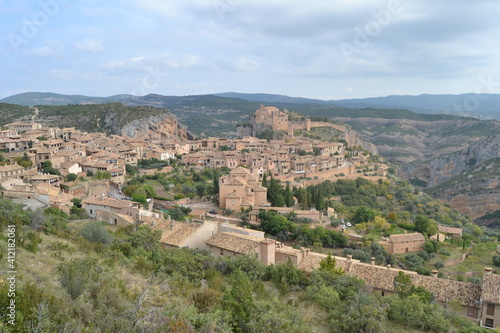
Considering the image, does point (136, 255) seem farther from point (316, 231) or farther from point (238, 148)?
point (238, 148)

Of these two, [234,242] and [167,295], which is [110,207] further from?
[167,295]

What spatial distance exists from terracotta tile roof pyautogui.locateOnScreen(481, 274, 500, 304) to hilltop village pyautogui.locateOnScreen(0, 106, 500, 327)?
4cm

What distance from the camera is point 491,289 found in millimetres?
16453

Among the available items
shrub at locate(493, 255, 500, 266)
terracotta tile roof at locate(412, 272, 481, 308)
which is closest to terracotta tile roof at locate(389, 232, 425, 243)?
shrub at locate(493, 255, 500, 266)

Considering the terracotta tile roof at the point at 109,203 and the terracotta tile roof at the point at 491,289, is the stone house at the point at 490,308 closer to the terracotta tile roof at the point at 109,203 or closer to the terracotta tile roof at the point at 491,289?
the terracotta tile roof at the point at 491,289

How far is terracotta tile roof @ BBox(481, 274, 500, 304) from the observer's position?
15828mm

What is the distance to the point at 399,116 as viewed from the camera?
158625 mm

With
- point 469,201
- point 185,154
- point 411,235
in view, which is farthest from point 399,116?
point 411,235

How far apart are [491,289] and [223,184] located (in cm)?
2078

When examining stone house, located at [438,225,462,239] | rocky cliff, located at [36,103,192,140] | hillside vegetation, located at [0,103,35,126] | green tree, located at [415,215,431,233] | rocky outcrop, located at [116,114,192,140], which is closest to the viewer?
green tree, located at [415,215,431,233]

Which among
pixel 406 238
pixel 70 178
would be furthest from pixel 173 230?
pixel 406 238

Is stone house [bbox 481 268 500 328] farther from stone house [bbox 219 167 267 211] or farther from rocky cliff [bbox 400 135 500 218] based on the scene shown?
rocky cliff [bbox 400 135 500 218]

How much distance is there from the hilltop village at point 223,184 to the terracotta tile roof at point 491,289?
37 millimetres

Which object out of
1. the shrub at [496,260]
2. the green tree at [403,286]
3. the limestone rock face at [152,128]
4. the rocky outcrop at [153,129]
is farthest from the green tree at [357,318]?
the rocky outcrop at [153,129]
